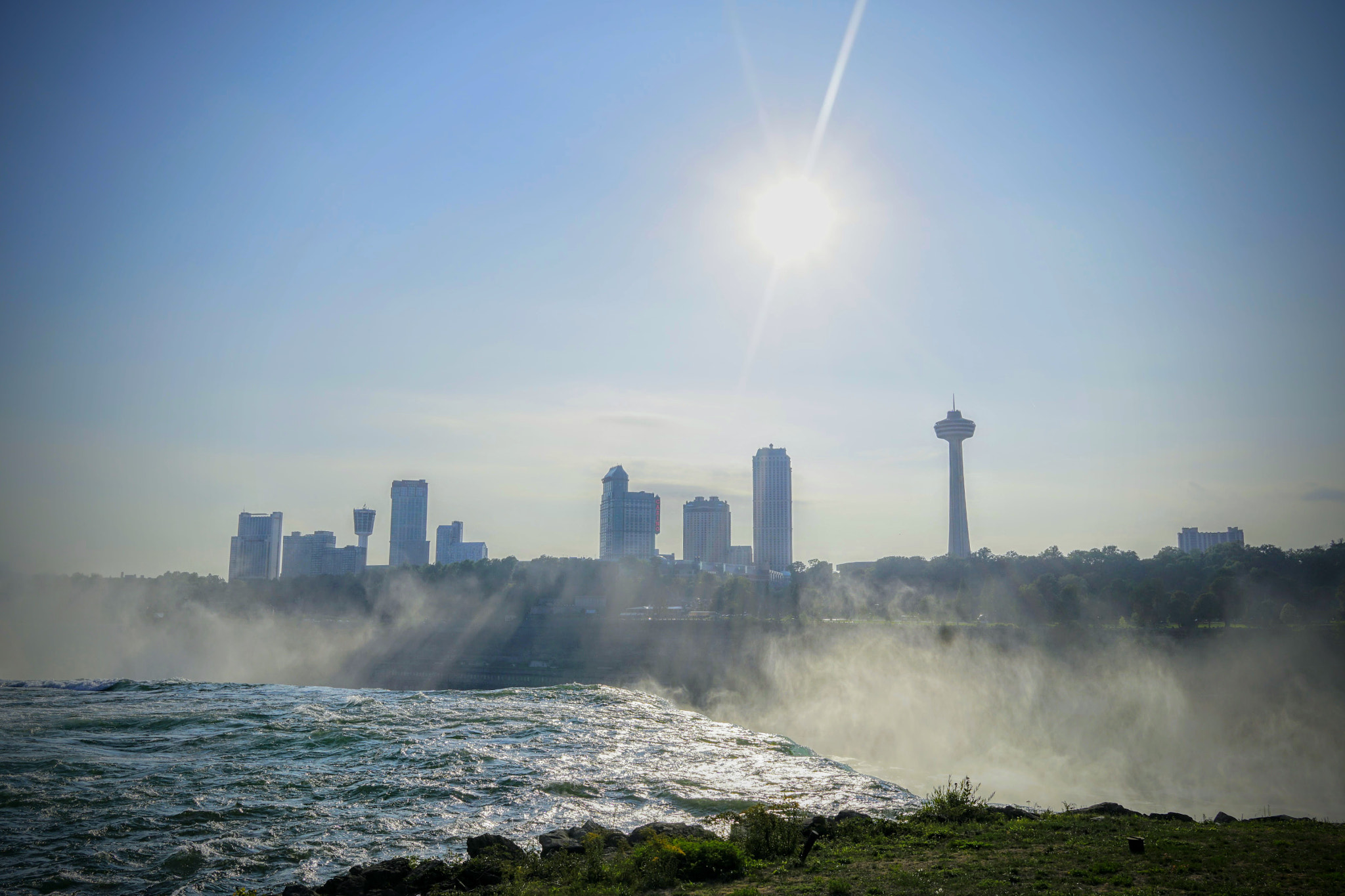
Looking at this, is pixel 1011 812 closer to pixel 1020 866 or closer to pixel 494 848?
pixel 1020 866

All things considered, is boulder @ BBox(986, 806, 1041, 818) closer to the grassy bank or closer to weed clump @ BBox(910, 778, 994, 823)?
weed clump @ BBox(910, 778, 994, 823)

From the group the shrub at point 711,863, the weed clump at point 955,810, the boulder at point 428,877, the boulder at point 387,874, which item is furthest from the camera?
the weed clump at point 955,810

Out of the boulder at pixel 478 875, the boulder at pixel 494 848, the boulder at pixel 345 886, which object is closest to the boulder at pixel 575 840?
the boulder at pixel 494 848

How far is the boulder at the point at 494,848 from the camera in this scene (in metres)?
15.6

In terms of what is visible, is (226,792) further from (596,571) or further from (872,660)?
(596,571)

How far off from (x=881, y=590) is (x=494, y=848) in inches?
5291

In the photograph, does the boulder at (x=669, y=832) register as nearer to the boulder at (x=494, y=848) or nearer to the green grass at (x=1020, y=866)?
the green grass at (x=1020, y=866)

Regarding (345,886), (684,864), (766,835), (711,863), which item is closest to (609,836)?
(766,835)

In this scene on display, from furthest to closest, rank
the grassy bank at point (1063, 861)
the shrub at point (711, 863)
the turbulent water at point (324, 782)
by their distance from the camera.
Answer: the turbulent water at point (324, 782) → the shrub at point (711, 863) → the grassy bank at point (1063, 861)

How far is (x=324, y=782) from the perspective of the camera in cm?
2430

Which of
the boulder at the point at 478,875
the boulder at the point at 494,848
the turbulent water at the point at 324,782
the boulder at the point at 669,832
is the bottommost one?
the turbulent water at the point at 324,782

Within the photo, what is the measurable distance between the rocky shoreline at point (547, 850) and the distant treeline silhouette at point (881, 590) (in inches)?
3119

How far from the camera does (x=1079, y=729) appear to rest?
168ft

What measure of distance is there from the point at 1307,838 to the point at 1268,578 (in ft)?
298
